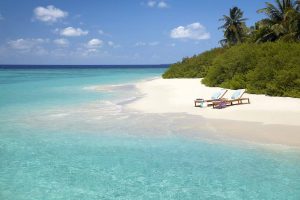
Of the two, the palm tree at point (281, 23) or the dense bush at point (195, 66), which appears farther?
the dense bush at point (195, 66)

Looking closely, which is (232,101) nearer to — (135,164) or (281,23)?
(135,164)

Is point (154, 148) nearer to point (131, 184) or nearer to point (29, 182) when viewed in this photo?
point (131, 184)

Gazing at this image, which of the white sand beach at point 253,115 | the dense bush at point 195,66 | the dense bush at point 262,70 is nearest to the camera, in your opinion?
the white sand beach at point 253,115

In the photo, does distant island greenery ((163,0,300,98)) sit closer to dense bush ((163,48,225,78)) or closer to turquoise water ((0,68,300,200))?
dense bush ((163,48,225,78))

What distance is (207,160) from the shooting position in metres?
9.59

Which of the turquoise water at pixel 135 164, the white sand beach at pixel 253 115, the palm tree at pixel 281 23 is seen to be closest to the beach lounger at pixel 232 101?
the white sand beach at pixel 253 115

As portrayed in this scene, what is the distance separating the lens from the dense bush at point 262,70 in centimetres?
2033

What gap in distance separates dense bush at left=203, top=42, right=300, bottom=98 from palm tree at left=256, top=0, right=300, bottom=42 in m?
7.43

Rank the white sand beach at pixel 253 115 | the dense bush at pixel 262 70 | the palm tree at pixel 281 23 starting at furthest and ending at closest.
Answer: the palm tree at pixel 281 23 → the dense bush at pixel 262 70 → the white sand beach at pixel 253 115

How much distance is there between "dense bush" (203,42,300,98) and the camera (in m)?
20.3

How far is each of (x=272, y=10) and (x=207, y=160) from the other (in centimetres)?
2981

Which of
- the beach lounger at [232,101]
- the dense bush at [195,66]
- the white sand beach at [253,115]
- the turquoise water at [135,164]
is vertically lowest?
the turquoise water at [135,164]

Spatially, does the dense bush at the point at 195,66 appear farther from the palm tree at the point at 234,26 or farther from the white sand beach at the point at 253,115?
the white sand beach at the point at 253,115

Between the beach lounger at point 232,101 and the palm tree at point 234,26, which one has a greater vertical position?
the palm tree at point 234,26
